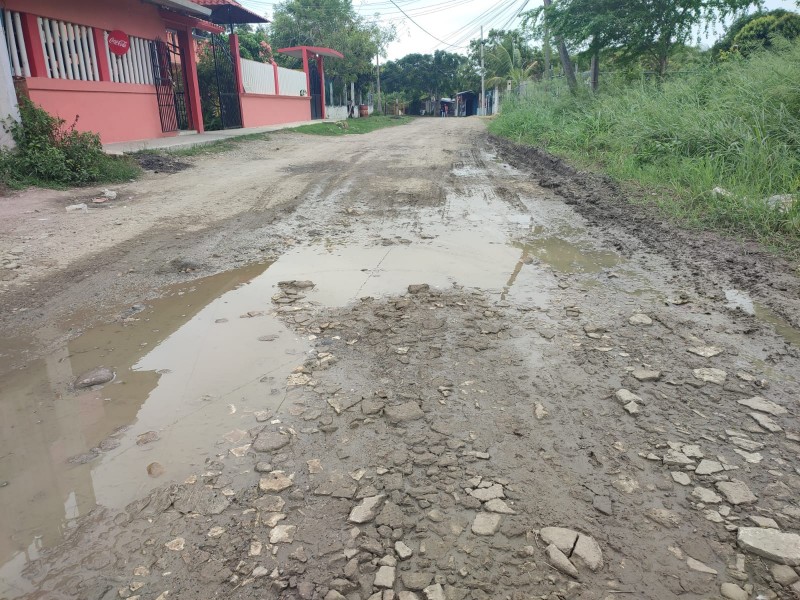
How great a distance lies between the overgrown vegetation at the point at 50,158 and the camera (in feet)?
24.7

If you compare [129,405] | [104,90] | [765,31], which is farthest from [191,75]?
[129,405]

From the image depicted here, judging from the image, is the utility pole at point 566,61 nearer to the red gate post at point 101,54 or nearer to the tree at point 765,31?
the tree at point 765,31

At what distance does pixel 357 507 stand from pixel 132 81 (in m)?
13.5

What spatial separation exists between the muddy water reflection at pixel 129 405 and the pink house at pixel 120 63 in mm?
8004

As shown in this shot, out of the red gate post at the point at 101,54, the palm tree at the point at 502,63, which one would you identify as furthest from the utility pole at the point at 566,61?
the palm tree at the point at 502,63

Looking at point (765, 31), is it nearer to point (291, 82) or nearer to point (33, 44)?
point (33, 44)

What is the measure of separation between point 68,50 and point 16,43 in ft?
3.96

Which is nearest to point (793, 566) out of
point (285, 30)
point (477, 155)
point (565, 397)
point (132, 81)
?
point (565, 397)

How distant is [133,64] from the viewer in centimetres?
1248

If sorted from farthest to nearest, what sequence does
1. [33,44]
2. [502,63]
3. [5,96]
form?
[502,63]
[33,44]
[5,96]

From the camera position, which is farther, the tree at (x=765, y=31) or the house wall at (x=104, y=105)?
the tree at (x=765, y=31)

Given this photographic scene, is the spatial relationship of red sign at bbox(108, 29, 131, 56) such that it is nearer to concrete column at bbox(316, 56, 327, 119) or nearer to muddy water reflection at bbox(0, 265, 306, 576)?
muddy water reflection at bbox(0, 265, 306, 576)

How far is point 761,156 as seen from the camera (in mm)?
5859

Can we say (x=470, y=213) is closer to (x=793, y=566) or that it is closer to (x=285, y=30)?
(x=793, y=566)
